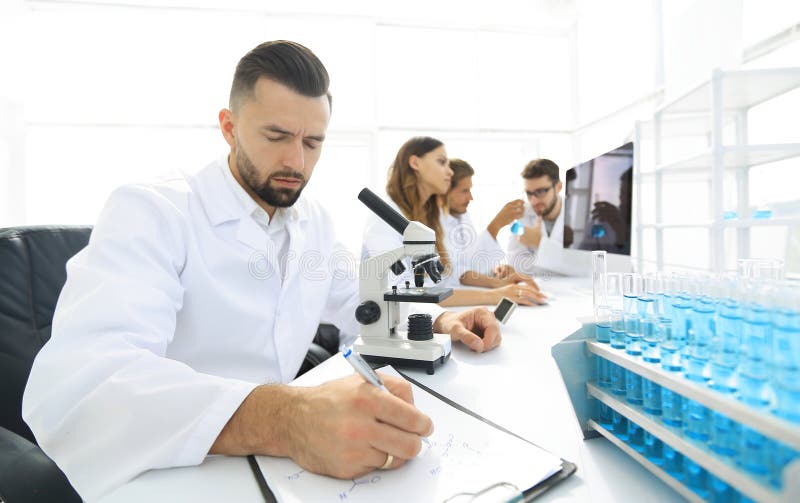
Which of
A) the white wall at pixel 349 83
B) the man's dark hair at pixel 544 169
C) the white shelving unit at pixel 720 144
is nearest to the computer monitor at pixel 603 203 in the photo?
the white shelving unit at pixel 720 144

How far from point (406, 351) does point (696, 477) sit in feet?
1.91

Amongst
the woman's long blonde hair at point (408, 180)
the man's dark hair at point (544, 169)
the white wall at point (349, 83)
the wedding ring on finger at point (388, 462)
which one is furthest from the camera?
the white wall at point (349, 83)

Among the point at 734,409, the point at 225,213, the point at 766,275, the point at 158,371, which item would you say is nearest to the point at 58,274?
the point at 225,213

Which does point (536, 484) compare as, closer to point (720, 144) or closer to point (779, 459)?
point (779, 459)

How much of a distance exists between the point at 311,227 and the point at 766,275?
1227 millimetres

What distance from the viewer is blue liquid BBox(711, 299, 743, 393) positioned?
0.40 meters

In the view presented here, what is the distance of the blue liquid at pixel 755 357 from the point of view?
14.3 inches

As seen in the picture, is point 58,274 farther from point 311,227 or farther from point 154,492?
point 154,492

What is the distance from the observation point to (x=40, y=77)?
361 cm

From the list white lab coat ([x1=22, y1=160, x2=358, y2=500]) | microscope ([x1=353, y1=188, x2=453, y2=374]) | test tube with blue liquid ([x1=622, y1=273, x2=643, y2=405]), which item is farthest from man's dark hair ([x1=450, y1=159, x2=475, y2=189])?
test tube with blue liquid ([x1=622, y1=273, x2=643, y2=405])

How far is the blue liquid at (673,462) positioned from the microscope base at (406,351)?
19.3 inches

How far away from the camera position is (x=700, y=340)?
464 millimetres

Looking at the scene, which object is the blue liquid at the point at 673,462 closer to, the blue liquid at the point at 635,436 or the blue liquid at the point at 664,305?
the blue liquid at the point at 635,436

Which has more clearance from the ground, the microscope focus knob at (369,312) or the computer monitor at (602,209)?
the computer monitor at (602,209)
